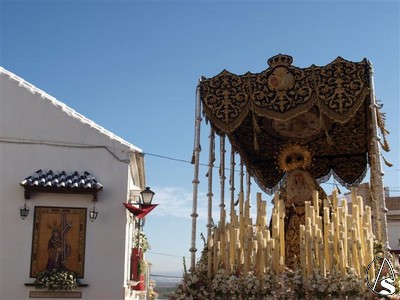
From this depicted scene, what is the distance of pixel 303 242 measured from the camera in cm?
722

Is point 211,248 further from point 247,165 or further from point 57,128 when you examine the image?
point 57,128

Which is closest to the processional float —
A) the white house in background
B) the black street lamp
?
the black street lamp

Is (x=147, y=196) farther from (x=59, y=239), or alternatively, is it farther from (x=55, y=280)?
(x=55, y=280)

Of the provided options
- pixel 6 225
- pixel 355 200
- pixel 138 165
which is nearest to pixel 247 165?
pixel 138 165

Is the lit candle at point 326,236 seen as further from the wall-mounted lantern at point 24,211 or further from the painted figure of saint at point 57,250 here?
the wall-mounted lantern at point 24,211

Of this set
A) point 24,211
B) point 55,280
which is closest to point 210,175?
point 55,280

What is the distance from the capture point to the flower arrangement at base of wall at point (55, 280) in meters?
9.49

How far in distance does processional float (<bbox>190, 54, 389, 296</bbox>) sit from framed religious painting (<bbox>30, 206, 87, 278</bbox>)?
3.13 meters

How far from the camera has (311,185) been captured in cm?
936

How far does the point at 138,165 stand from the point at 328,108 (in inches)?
227

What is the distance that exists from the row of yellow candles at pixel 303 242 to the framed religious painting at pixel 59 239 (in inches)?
132

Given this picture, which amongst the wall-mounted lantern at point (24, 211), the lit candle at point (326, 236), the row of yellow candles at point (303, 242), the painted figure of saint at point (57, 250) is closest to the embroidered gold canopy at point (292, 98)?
the row of yellow candles at point (303, 242)

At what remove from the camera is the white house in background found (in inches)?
387

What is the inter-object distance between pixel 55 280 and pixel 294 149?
5.29 metres
